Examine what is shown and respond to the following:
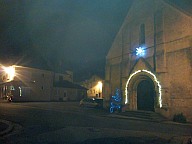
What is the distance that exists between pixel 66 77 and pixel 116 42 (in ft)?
98.9

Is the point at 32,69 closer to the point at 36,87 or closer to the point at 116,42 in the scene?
the point at 36,87

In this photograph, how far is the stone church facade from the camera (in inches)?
739

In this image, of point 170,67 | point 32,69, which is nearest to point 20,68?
point 32,69

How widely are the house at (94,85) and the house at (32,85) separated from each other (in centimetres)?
640

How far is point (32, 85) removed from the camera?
142 ft

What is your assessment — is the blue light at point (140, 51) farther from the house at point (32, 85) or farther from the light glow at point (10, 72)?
the light glow at point (10, 72)

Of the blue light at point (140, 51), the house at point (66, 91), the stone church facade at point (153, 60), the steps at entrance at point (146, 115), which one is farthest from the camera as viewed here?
the house at point (66, 91)

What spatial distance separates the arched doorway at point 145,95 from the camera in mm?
22167

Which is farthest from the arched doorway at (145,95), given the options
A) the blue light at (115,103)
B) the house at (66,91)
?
the house at (66,91)

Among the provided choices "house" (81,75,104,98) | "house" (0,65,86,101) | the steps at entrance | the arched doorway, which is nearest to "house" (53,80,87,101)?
"house" (0,65,86,101)

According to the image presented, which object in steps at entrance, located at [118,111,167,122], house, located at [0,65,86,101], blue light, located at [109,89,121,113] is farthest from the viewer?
house, located at [0,65,86,101]

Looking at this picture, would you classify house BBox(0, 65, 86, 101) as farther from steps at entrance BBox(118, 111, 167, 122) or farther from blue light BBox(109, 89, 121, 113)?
steps at entrance BBox(118, 111, 167, 122)

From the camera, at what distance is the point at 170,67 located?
65.2 ft

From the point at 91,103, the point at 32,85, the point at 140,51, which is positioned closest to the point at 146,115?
the point at 140,51
